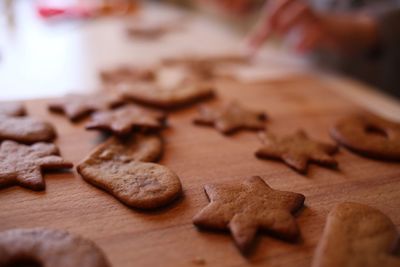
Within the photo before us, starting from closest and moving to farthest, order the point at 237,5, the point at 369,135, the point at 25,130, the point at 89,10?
1. the point at 25,130
2. the point at 369,135
3. the point at 89,10
4. the point at 237,5

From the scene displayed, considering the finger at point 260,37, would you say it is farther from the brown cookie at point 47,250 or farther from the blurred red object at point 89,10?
the brown cookie at point 47,250

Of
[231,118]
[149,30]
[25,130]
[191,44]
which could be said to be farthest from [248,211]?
[149,30]

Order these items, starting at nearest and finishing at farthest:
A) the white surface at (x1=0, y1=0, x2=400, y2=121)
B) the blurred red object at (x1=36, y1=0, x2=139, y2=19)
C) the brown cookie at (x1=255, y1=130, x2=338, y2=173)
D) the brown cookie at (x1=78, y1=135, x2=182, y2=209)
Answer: the brown cookie at (x1=78, y1=135, x2=182, y2=209), the brown cookie at (x1=255, y1=130, x2=338, y2=173), the white surface at (x1=0, y1=0, x2=400, y2=121), the blurred red object at (x1=36, y1=0, x2=139, y2=19)

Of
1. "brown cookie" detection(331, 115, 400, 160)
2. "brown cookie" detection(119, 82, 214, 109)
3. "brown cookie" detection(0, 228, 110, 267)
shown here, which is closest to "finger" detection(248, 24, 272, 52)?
"brown cookie" detection(119, 82, 214, 109)

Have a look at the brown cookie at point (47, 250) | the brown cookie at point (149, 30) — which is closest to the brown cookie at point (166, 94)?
the brown cookie at point (47, 250)

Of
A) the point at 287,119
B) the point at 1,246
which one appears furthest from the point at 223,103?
the point at 1,246

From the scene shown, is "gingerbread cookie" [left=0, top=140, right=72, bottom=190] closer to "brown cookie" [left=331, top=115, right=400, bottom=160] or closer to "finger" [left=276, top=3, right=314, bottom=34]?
"brown cookie" [left=331, top=115, right=400, bottom=160]

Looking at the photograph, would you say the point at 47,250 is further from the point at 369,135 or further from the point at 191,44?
the point at 191,44
